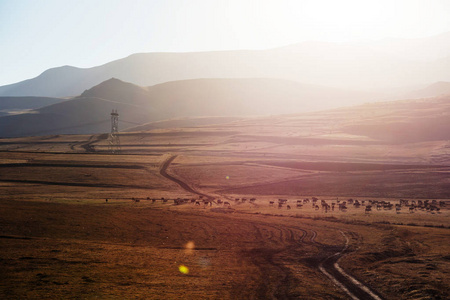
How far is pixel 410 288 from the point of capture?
70.7 ft

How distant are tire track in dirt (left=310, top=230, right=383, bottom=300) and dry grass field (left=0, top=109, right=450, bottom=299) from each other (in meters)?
0.17

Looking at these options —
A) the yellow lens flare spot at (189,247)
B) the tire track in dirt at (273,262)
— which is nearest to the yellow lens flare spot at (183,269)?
the yellow lens flare spot at (189,247)

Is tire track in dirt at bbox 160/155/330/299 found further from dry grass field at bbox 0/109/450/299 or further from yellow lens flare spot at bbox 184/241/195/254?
yellow lens flare spot at bbox 184/241/195/254

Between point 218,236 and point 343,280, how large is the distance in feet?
45.6

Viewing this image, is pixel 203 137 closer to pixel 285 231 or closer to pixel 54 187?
pixel 54 187

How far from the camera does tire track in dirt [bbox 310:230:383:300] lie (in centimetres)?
2073

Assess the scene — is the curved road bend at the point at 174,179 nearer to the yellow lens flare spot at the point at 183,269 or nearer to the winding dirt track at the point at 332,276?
the winding dirt track at the point at 332,276

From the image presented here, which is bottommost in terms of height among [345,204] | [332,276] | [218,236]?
[345,204]

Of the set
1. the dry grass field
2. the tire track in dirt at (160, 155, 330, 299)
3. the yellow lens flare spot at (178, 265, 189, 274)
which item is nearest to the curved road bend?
the dry grass field

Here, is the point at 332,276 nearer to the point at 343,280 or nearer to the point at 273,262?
the point at 343,280

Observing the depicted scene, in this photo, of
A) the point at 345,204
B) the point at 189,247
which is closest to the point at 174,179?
the point at 345,204

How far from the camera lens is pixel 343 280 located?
23281mm

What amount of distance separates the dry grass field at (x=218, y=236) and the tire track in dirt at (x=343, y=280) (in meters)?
0.17

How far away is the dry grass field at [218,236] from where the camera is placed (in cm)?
2089
